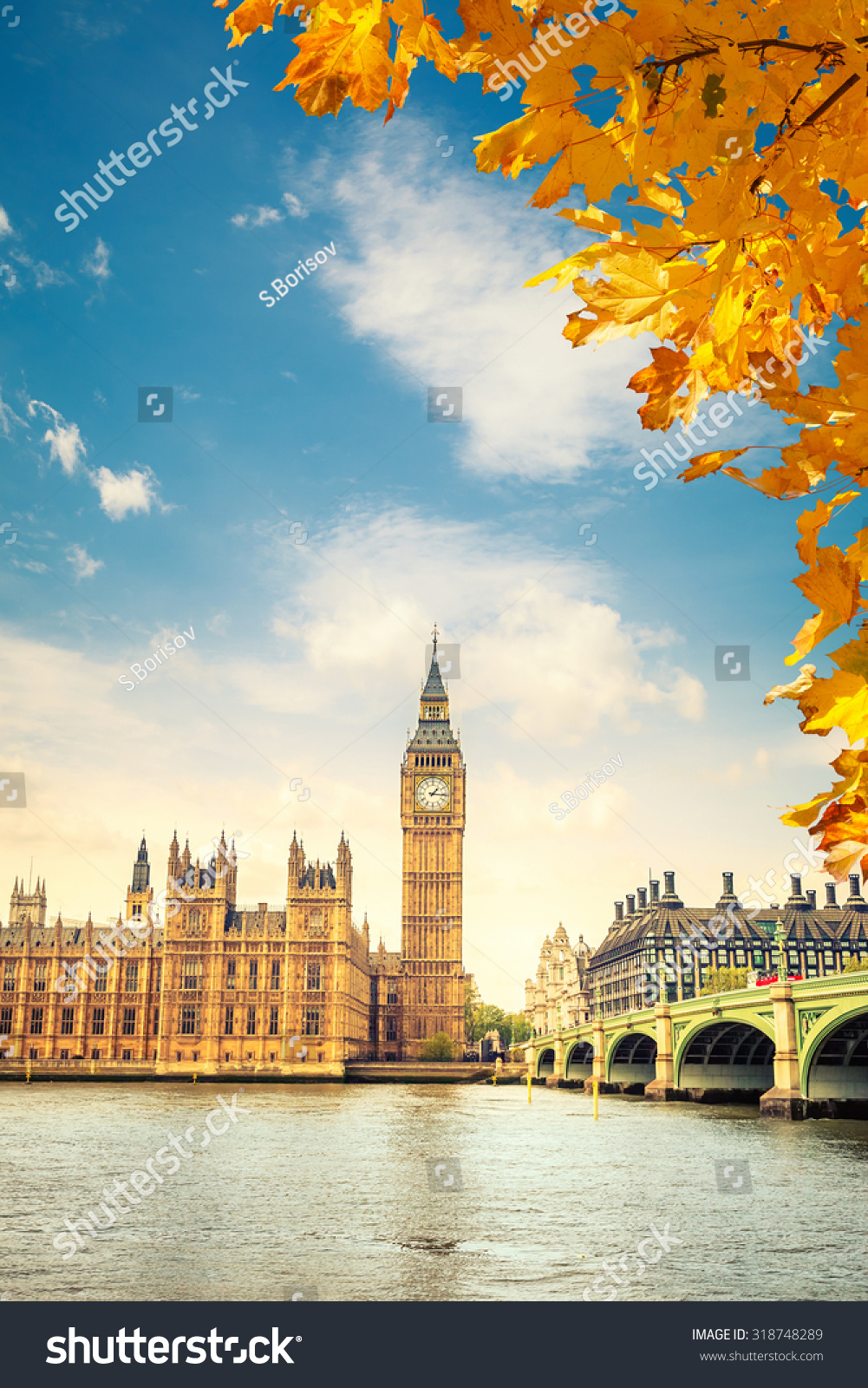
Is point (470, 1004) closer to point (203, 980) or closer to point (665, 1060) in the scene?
point (203, 980)

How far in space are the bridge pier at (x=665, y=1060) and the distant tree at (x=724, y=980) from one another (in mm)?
47261

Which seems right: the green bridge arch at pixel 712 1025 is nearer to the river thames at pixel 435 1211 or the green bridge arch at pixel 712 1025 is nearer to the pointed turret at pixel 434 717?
the river thames at pixel 435 1211

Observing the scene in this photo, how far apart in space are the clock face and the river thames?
9368 centimetres

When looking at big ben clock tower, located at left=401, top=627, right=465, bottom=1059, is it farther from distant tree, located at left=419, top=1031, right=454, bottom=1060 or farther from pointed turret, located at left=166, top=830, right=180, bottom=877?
pointed turret, located at left=166, top=830, right=180, bottom=877

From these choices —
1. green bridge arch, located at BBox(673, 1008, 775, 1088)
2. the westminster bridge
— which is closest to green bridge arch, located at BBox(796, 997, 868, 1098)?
the westminster bridge

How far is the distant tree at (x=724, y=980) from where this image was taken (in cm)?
11166

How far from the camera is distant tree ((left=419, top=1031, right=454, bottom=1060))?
384ft

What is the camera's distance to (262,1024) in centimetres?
10756

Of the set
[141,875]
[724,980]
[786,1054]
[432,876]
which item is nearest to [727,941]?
[724,980]

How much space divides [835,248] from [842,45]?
42 centimetres

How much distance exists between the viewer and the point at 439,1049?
117m
